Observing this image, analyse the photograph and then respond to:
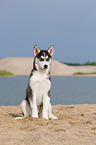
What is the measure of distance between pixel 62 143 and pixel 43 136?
1.48 feet

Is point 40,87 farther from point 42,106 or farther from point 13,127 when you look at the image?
point 13,127

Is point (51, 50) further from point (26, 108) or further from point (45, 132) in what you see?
point (45, 132)

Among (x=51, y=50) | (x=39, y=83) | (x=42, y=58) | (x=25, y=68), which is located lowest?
(x=25, y=68)

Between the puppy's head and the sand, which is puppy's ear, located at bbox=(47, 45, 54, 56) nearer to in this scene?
the puppy's head

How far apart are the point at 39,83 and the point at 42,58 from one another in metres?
0.57

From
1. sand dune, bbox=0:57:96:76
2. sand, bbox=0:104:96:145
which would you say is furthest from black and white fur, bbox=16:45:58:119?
sand dune, bbox=0:57:96:76

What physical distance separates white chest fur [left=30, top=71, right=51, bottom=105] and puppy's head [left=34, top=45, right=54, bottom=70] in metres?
0.17

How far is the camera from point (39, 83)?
4.94 m

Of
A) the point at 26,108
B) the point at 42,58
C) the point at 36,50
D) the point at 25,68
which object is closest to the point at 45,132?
the point at 26,108

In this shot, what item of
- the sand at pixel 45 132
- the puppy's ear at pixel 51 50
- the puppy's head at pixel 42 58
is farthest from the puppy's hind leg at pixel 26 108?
the puppy's ear at pixel 51 50

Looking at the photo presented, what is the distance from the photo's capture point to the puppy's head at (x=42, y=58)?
476 cm

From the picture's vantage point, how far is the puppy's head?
476 cm

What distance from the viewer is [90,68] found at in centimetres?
4991

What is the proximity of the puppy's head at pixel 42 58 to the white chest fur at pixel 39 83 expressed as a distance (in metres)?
0.17
